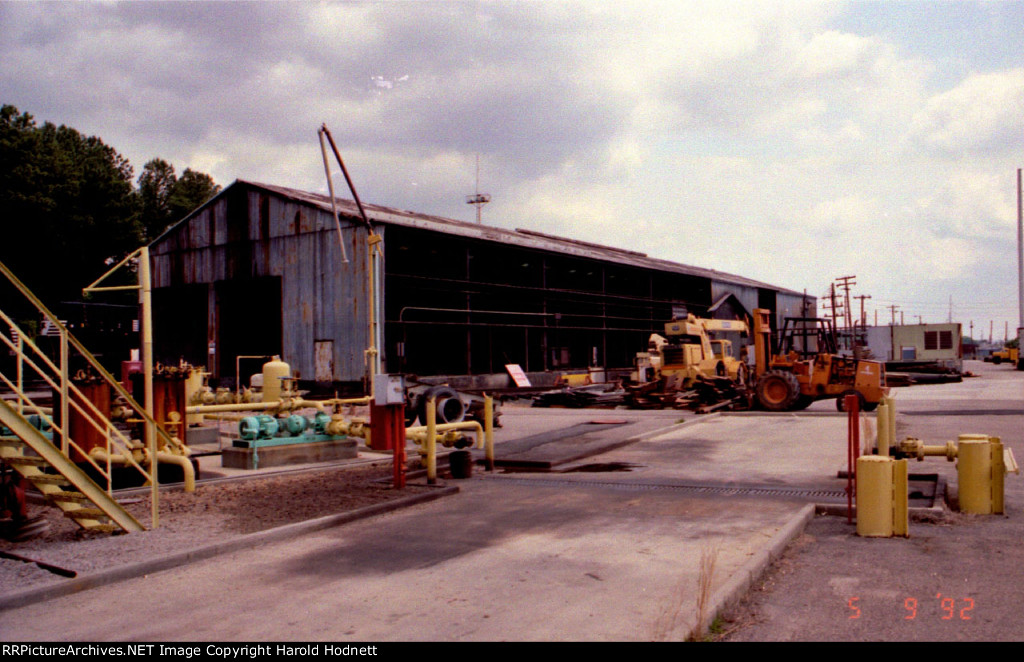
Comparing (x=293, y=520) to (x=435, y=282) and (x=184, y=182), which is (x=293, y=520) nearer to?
(x=435, y=282)

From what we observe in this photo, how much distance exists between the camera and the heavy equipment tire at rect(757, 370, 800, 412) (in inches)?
932

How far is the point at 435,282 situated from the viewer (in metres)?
35.0

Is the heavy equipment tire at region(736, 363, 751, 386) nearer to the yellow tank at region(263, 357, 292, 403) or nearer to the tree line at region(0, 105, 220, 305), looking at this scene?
the yellow tank at region(263, 357, 292, 403)

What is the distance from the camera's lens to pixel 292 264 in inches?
1319

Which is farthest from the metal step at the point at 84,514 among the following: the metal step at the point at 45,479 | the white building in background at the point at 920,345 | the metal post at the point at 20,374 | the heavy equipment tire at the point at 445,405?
the white building in background at the point at 920,345

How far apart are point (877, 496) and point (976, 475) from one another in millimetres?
1892

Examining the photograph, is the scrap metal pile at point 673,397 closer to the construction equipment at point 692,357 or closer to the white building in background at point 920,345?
the construction equipment at point 692,357

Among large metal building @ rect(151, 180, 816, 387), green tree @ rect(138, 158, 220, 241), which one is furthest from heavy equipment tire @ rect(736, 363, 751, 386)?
green tree @ rect(138, 158, 220, 241)

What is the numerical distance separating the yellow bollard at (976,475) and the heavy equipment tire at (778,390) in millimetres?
15297

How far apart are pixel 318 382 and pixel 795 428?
19744 millimetres

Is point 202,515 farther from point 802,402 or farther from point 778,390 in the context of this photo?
point 802,402

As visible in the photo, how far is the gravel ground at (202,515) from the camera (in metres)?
6.88

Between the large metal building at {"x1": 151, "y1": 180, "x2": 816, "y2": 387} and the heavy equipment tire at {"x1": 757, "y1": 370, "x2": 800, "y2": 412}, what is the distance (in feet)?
10.0
